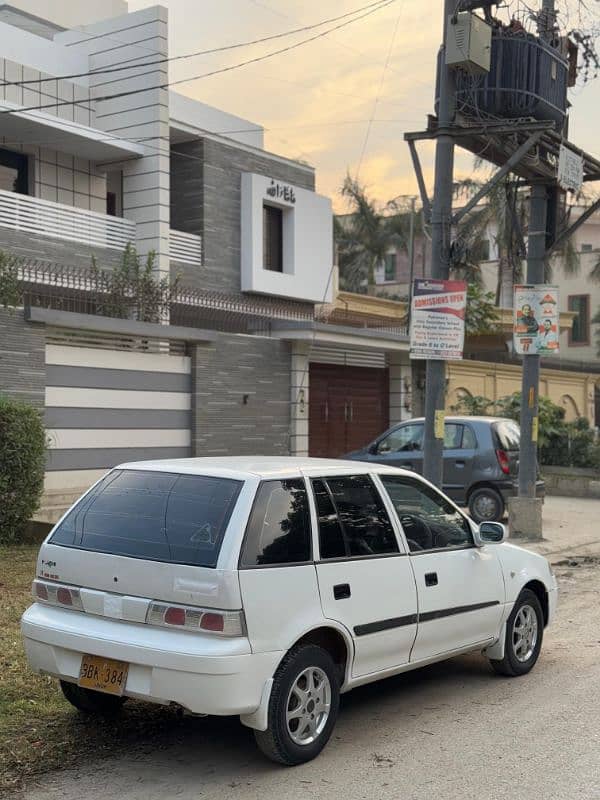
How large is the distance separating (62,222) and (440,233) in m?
9.89

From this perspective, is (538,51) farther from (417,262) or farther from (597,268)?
(417,262)

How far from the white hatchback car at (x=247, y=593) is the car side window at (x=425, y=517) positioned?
0.8 inches

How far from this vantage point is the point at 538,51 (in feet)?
40.9

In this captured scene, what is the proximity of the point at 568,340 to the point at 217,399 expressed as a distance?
3943 cm

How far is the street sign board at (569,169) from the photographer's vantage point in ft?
42.0

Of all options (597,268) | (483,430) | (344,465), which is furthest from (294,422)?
(597,268)

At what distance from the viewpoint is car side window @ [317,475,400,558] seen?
5539 mm

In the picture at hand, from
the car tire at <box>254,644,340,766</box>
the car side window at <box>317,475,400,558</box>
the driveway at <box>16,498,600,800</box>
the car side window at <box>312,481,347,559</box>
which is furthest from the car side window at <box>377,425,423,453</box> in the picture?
the car tire at <box>254,644,340,766</box>

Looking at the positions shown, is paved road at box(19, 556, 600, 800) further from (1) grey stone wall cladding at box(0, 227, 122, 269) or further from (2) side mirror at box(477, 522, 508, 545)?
(1) grey stone wall cladding at box(0, 227, 122, 269)

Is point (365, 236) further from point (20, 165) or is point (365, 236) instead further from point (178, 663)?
point (178, 663)

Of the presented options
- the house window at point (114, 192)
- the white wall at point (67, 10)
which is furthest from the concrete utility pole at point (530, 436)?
the white wall at point (67, 10)

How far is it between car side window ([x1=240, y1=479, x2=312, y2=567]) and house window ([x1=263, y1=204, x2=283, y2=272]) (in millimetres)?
19051

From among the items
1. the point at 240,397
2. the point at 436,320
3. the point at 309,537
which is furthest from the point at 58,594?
the point at 240,397

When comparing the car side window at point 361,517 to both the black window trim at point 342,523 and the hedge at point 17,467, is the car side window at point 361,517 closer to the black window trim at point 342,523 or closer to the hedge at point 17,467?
the black window trim at point 342,523
